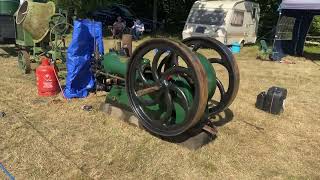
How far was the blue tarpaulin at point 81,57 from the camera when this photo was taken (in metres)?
6.62

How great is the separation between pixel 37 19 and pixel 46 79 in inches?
108

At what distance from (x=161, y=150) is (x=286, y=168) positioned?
1783mm

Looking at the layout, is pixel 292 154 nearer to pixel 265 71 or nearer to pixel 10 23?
pixel 265 71

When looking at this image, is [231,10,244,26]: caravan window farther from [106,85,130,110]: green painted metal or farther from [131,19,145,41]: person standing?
[106,85,130,110]: green painted metal

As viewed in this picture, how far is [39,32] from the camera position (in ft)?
29.9

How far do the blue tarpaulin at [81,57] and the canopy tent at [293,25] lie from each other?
30.9ft

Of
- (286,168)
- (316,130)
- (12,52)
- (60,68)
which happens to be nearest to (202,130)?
(286,168)

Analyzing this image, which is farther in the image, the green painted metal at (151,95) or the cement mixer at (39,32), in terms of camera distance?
the cement mixer at (39,32)

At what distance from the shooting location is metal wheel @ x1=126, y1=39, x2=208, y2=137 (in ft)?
14.1

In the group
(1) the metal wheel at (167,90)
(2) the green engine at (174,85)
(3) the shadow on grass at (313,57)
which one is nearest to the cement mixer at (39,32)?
(2) the green engine at (174,85)

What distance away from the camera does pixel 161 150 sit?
4.93 meters

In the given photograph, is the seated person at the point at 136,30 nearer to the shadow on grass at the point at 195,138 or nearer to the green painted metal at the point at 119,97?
the green painted metal at the point at 119,97

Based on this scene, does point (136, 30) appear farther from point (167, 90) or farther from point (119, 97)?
point (167, 90)

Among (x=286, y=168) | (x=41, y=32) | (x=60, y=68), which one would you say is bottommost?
(x=286, y=168)
